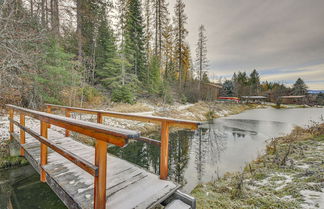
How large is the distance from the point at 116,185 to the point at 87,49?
15833 mm

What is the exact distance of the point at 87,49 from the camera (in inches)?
569

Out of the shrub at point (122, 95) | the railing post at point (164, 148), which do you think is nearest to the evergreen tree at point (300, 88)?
the shrub at point (122, 95)

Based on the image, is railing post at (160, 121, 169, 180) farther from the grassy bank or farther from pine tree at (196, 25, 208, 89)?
pine tree at (196, 25, 208, 89)

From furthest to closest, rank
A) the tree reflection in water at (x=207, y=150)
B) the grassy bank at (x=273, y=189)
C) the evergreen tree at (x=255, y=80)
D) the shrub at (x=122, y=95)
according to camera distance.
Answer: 1. the evergreen tree at (x=255, y=80)
2. the shrub at (x=122, y=95)
3. the tree reflection in water at (x=207, y=150)
4. the grassy bank at (x=273, y=189)

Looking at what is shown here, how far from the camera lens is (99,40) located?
1519 cm

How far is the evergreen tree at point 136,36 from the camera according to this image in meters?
15.9

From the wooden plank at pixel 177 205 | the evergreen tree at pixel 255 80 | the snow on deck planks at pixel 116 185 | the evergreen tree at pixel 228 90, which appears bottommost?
the wooden plank at pixel 177 205

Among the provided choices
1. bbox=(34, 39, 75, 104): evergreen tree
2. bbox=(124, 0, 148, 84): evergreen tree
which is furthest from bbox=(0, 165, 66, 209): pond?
bbox=(124, 0, 148, 84): evergreen tree

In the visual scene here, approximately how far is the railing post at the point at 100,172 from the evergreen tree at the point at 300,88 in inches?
2473

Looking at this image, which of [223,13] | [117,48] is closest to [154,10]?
[117,48]

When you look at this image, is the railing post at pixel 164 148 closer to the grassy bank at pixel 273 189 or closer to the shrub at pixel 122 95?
the grassy bank at pixel 273 189

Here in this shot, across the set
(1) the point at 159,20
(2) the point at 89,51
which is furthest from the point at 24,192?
(1) the point at 159,20

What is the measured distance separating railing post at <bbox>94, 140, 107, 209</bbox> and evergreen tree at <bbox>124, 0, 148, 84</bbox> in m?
15.0

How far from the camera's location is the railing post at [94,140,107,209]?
1211 millimetres
